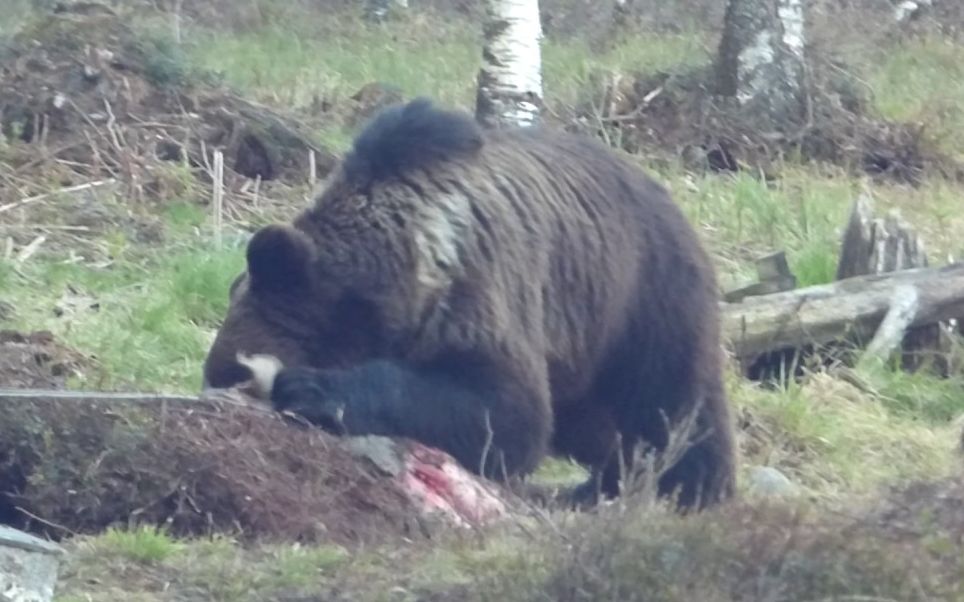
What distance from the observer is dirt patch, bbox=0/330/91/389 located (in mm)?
7316

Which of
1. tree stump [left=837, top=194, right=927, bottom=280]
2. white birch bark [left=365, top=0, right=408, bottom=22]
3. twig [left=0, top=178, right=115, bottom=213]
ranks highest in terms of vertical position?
tree stump [left=837, top=194, right=927, bottom=280]

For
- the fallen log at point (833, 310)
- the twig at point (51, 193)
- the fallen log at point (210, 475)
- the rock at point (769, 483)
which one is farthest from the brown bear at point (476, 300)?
the twig at point (51, 193)

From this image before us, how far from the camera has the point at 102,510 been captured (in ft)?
19.9

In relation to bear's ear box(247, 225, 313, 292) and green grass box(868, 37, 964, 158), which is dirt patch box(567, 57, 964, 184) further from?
bear's ear box(247, 225, 313, 292)

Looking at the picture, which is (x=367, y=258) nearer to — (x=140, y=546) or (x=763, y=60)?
(x=140, y=546)

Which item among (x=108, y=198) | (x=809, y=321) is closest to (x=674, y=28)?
(x=108, y=198)

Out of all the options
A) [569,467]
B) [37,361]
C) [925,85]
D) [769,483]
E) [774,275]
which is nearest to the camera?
[769,483]

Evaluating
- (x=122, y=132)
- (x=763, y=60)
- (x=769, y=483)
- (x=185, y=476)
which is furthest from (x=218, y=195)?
(x=763, y=60)

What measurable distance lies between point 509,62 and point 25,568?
8.63m

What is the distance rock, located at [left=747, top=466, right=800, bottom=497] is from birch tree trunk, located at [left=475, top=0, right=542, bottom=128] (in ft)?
17.7

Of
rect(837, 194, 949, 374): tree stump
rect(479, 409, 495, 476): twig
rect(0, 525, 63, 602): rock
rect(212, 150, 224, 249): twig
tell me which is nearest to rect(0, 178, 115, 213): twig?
rect(212, 150, 224, 249): twig

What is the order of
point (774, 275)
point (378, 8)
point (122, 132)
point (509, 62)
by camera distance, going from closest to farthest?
1. point (774, 275)
2. point (122, 132)
3. point (509, 62)
4. point (378, 8)

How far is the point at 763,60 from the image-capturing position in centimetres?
1468

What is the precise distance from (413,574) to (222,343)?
1.76m
